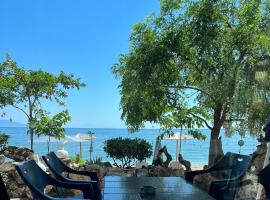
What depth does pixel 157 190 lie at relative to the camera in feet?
10.3

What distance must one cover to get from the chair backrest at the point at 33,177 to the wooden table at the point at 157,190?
46 cm

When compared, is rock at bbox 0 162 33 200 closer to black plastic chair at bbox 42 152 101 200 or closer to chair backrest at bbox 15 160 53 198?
black plastic chair at bbox 42 152 101 200

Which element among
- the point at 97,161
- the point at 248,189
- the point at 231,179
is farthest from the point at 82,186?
the point at 97,161

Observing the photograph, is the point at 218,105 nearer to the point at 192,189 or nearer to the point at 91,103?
the point at 192,189

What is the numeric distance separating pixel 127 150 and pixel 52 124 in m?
1.49

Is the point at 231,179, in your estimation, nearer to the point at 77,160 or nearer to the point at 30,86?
the point at 77,160

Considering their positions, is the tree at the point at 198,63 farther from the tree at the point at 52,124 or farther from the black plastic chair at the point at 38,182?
the black plastic chair at the point at 38,182

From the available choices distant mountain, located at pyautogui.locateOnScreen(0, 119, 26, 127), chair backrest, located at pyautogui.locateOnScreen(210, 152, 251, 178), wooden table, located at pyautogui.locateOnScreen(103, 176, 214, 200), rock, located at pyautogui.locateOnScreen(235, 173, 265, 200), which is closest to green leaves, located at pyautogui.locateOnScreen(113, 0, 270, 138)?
chair backrest, located at pyautogui.locateOnScreen(210, 152, 251, 178)

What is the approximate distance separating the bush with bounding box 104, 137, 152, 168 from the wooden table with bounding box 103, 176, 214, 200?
3876 millimetres

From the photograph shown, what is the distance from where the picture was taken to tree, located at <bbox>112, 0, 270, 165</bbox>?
237 inches

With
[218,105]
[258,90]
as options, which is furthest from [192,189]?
[218,105]

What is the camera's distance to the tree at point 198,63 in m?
6.02

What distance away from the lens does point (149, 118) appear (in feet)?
24.0

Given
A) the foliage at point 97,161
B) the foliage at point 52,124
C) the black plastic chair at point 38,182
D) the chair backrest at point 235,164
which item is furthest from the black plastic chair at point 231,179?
the foliage at point 52,124
